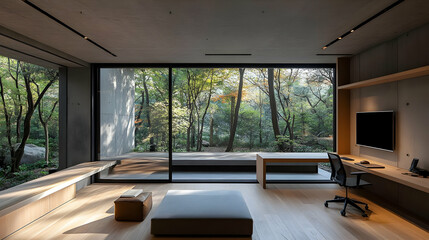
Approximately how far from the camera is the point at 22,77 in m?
6.92

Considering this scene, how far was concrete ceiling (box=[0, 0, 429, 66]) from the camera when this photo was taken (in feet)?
8.37

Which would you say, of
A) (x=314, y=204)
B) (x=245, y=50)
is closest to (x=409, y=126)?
(x=314, y=204)

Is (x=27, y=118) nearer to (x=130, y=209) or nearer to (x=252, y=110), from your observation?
(x=130, y=209)

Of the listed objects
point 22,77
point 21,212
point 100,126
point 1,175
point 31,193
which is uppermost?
point 22,77

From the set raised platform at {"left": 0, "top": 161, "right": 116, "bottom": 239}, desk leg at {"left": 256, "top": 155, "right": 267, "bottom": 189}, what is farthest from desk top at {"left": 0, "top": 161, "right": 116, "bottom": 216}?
desk leg at {"left": 256, "top": 155, "right": 267, "bottom": 189}

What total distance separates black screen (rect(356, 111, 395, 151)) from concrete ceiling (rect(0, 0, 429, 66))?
1.27 metres

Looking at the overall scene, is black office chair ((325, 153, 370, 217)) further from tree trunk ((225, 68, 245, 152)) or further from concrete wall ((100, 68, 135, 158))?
tree trunk ((225, 68, 245, 152))

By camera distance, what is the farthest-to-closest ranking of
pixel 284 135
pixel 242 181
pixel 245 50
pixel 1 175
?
pixel 284 135, pixel 1 175, pixel 242 181, pixel 245 50

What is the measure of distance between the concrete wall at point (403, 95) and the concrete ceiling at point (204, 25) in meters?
0.23

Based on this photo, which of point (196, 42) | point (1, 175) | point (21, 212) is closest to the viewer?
point (21, 212)

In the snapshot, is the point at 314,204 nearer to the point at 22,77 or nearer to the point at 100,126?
the point at 100,126

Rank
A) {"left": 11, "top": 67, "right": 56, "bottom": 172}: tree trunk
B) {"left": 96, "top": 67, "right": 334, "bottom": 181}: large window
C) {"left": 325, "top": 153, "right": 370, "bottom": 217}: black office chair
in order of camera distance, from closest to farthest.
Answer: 1. {"left": 325, "top": 153, "right": 370, "bottom": 217}: black office chair
2. {"left": 96, "top": 67, "right": 334, "bottom": 181}: large window
3. {"left": 11, "top": 67, "right": 56, "bottom": 172}: tree trunk

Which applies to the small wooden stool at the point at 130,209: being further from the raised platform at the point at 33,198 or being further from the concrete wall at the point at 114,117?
the concrete wall at the point at 114,117

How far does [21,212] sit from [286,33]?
14.5ft
